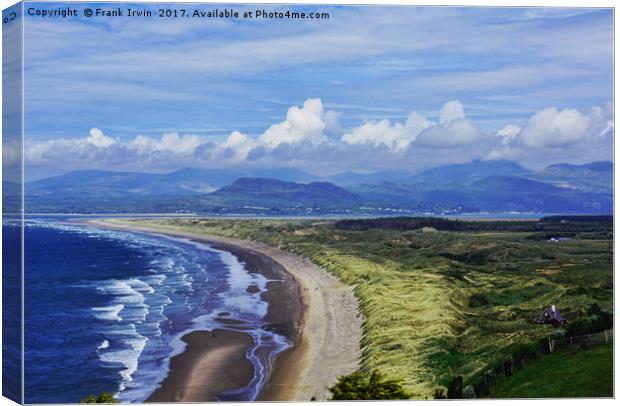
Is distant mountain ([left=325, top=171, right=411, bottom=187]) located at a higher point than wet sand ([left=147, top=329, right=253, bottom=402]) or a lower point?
higher

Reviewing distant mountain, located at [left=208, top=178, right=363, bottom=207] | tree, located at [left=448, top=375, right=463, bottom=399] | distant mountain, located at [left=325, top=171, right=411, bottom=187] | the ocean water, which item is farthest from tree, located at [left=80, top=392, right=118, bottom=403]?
distant mountain, located at [left=325, top=171, right=411, bottom=187]

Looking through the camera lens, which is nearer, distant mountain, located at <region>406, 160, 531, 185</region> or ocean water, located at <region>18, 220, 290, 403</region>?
ocean water, located at <region>18, 220, 290, 403</region>

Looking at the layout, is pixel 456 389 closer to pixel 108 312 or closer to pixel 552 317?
pixel 552 317

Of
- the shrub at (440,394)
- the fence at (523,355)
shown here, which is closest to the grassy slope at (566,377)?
the fence at (523,355)

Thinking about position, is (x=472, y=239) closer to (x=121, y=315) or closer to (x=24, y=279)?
(x=121, y=315)

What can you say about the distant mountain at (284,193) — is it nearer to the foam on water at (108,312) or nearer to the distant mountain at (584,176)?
the foam on water at (108,312)

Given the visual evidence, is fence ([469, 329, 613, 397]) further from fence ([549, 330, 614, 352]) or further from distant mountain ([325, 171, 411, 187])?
distant mountain ([325, 171, 411, 187])
